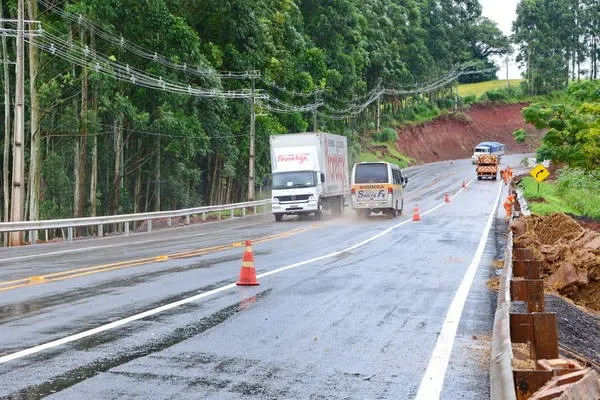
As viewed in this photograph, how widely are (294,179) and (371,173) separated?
12.3 feet

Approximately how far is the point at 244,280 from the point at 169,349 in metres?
5.73

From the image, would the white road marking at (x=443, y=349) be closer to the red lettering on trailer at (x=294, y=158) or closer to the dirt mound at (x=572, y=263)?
the dirt mound at (x=572, y=263)

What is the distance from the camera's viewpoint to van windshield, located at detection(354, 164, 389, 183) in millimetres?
40094

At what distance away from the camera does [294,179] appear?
1583 inches

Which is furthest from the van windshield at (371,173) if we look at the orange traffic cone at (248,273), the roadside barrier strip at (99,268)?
the orange traffic cone at (248,273)

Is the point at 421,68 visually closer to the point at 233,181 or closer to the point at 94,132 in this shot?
the point at 233,181

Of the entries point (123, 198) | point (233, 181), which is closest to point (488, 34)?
point (233, 181)

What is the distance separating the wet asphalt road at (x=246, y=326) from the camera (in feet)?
23.7

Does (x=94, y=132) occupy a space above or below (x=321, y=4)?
below

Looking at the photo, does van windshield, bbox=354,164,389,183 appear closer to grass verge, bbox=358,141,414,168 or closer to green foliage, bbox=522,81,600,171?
Result: green foliage, bbox=522,81,600,171

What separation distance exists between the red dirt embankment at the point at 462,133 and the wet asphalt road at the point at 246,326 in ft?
301

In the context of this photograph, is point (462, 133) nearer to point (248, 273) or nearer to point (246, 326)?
point (248, 273)

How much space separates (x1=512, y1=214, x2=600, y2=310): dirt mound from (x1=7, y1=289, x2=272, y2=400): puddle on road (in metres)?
7.38

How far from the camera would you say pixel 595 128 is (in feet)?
157
